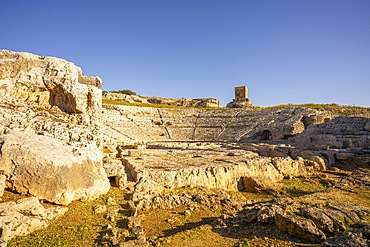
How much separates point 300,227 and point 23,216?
460cm

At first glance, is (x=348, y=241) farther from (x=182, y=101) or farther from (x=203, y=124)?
(x=182, y=101)

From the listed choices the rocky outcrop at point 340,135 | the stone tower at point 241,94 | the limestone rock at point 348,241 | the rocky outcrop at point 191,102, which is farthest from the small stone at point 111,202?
the rocky outcrop at point 191,102

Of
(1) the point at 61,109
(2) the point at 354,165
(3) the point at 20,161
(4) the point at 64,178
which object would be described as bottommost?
(2) the point at 354,165

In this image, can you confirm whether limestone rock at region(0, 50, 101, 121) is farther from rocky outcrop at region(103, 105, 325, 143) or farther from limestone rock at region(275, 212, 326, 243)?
rocky outcrop at region(103, 105, 325, 143)

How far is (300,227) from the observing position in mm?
3723

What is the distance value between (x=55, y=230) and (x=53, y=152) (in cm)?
169

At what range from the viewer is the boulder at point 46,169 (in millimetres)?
4289

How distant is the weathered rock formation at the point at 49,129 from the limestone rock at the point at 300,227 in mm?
4035

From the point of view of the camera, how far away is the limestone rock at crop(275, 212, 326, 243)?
3.64 metres

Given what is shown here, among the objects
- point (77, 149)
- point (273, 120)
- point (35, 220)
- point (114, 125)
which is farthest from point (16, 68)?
point (273, 120)

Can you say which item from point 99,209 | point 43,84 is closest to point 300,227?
point 99,209

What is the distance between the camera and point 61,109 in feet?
22.9

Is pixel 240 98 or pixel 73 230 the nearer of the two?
pixel 73 230

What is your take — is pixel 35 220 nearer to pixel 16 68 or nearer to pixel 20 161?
pixel 20 161
